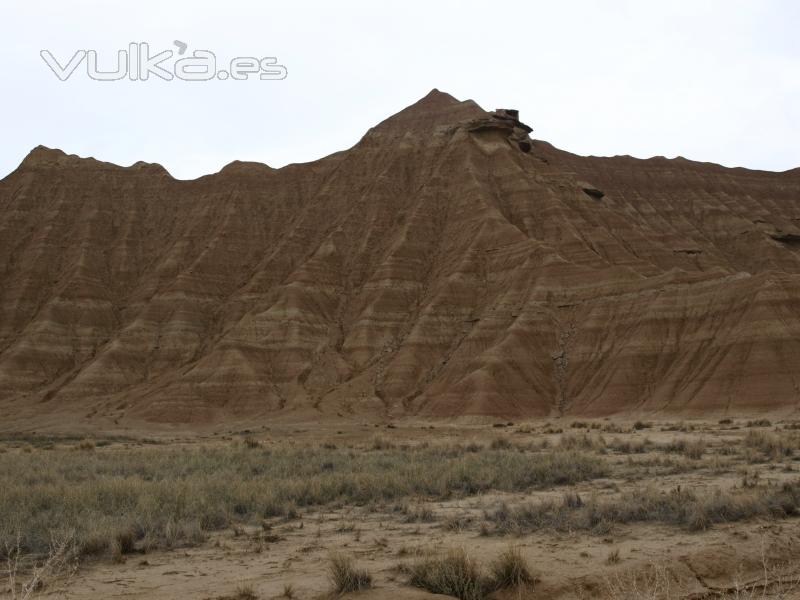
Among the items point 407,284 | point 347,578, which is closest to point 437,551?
point 347,578

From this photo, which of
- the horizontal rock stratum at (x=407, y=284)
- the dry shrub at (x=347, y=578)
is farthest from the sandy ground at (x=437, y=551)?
the horizontal rock stratum at (x=407, y=284)

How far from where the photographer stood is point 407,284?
249 ft

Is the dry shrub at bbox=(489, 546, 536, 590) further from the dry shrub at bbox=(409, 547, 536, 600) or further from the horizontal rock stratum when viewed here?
the horizontal rock stratum

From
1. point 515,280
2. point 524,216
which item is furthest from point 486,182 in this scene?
point 515,280

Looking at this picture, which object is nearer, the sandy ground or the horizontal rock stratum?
Answer: the sandy ground

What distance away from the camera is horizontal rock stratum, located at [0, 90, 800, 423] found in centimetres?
5659

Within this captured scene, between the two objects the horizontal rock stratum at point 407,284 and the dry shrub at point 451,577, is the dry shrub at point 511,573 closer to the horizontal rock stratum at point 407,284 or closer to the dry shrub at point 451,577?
the dry shrub at point 451,577

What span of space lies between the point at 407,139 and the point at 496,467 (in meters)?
80.7

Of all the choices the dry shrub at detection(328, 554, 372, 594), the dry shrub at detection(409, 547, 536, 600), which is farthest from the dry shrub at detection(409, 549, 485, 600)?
the dry shrub at detection(328, 554, 372, 594)

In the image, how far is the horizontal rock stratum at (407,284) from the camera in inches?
2228

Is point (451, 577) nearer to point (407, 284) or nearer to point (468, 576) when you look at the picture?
point (468, 576)

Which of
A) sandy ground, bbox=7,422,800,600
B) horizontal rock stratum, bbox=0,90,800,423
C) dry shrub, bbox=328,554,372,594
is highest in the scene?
horizontal rock stratum, bbox=0,90,800,423

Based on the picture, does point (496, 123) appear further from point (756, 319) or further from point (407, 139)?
point (756, 319)

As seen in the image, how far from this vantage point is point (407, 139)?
9638cm
